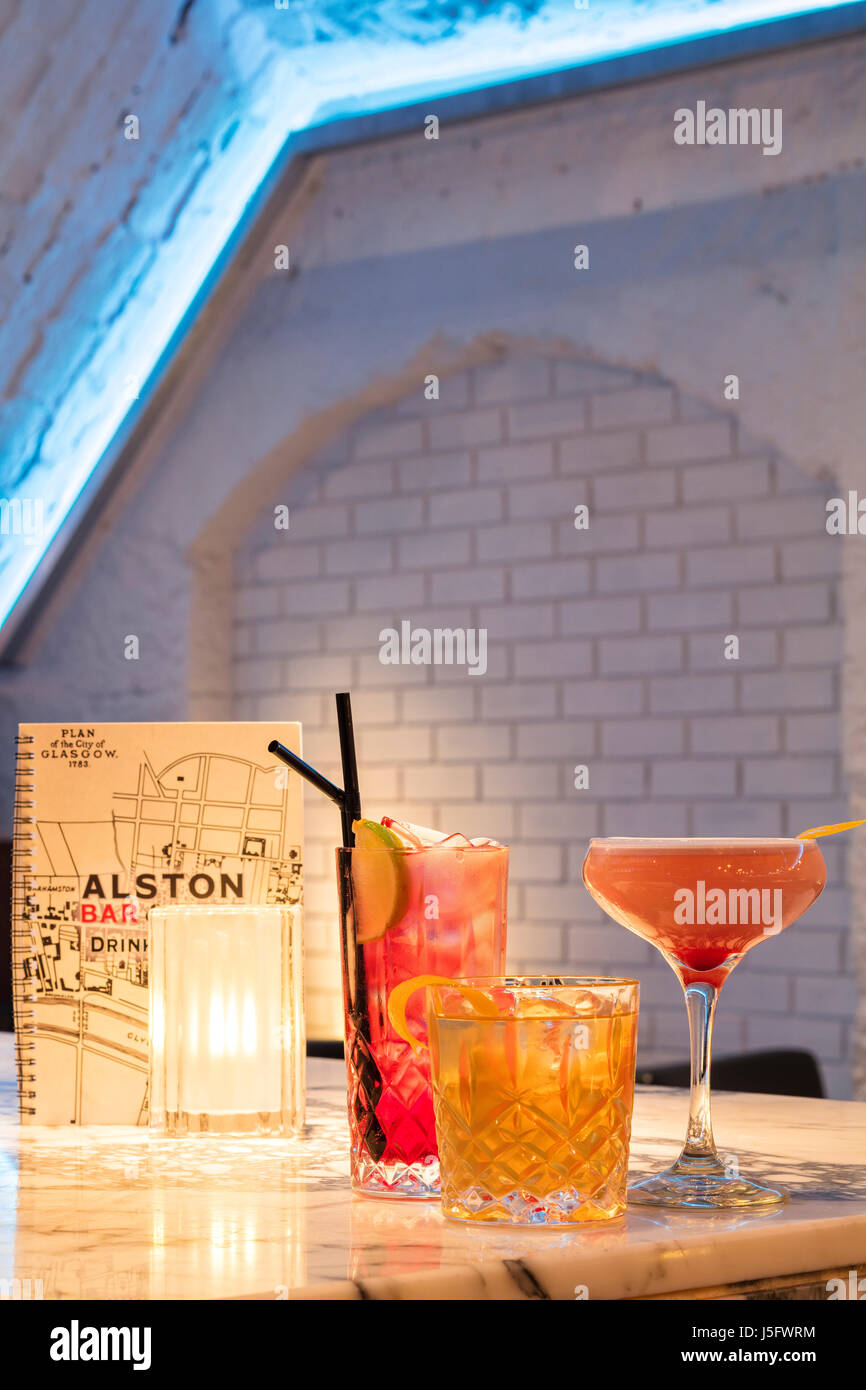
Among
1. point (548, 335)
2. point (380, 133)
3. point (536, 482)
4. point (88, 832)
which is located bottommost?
point (88, 832)

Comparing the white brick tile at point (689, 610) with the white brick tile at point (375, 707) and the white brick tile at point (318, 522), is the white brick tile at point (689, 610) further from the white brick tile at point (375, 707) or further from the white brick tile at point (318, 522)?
the white brick tile at point (318, 522)

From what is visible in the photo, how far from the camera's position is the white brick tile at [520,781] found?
14.3 feet

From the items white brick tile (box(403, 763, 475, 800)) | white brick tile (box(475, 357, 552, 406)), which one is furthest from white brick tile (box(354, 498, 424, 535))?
white brick tile (box(403, 763, 475, 800))

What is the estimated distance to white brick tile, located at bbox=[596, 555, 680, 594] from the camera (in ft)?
13.8

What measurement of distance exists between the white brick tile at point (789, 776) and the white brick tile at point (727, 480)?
2.14 ft

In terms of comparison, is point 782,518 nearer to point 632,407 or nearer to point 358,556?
point 632,407

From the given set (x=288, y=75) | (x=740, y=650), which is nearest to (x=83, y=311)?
(x=288, y=75)

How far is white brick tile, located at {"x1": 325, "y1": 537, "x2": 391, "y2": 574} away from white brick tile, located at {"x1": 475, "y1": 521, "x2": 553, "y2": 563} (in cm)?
25

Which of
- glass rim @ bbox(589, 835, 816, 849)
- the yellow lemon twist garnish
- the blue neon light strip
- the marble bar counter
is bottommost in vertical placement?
the marble bar counter

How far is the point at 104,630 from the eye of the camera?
4977 mm

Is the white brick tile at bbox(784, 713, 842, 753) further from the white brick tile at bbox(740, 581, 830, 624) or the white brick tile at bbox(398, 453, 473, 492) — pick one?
the white brick tile at bbox(398, 453, 473, 492)

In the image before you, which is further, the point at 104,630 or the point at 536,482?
the point at 104,630

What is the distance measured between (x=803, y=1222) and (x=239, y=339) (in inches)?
170
